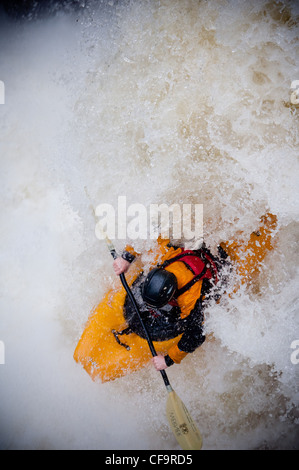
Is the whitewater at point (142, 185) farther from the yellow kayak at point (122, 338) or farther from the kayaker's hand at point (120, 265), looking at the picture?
the kayaker's hand at point (120, 265)

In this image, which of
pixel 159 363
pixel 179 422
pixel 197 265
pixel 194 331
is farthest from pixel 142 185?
pixel 179 422

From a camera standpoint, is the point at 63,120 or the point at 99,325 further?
the point at 63,120

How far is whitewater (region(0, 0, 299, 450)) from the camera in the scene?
2.10 meters

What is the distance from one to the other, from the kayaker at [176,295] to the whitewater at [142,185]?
0.79 ft

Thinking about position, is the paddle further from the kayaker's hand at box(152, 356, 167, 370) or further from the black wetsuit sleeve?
the black wetsuit sleeve

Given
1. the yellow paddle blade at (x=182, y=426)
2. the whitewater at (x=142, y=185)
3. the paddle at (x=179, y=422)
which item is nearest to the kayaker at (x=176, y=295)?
the paddle at (x=179, y=422)

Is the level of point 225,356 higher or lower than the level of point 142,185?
lower

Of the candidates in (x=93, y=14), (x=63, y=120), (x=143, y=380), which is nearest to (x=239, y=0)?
(x=93, y=14)

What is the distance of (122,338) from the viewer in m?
2.33

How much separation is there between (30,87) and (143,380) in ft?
11.3

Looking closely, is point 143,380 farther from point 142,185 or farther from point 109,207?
point 142,185

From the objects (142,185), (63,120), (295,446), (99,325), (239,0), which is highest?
(239,0)

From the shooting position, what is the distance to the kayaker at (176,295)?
1.74m

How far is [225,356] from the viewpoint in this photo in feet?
8.07
